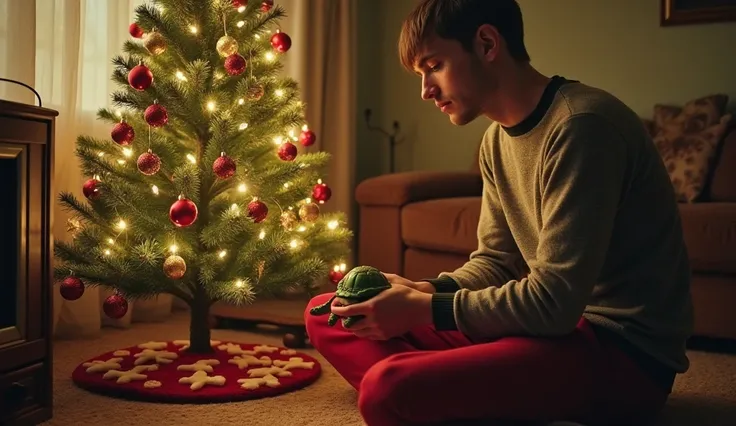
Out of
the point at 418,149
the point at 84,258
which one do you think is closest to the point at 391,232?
the point at 418,149

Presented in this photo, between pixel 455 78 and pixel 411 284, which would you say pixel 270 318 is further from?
pixel 455 78

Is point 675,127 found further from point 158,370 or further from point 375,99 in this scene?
point 158,370

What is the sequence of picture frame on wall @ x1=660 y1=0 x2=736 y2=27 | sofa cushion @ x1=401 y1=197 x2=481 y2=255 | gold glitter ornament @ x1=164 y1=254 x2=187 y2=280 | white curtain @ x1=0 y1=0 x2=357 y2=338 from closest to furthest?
gold glitter ornament @ x1=164 y1=254 x2=187 y2=280 → white curtain @ x1=0 y1=0 x2=357 y2=338 → sofa cushion @ x1=401 y1=197 x2=481 y2=255 → picture frame on wall @ x1=660 y1=0 x2=736 y2=27

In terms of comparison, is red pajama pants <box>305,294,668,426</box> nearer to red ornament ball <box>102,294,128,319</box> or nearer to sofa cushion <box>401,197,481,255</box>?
red ornament ball <box>102,294,128,319</box>

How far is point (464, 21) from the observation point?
4.93 feet

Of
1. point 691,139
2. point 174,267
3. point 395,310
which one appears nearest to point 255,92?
point 174,267

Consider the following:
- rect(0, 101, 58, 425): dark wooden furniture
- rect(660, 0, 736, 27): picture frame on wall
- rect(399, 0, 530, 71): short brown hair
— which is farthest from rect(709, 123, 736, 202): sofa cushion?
rect(0, 101, 58, 425): dark wooden furniture

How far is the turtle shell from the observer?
5.05ft

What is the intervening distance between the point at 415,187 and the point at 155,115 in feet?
4.52

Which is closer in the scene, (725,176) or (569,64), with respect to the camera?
(725,176)

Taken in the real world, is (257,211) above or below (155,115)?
below

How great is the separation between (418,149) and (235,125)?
2.16 metres

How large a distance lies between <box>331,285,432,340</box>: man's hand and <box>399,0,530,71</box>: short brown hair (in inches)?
17.8

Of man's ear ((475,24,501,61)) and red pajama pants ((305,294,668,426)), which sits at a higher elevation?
man's ear ((475,24,501,61))
